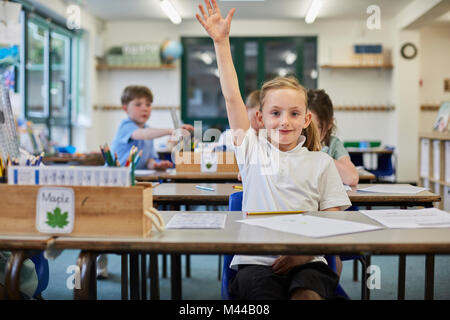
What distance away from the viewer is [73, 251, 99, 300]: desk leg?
1075mm

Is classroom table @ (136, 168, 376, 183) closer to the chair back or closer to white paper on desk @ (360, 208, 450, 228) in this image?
the chair back

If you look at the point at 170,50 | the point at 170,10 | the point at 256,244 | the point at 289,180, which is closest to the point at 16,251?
the point at 256,244

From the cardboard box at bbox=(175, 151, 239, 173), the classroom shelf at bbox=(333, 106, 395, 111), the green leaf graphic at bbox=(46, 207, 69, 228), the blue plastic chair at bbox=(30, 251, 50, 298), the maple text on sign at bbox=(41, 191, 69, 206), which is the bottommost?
the blue plastic chair at bbox=(30, 251, 50, 298)

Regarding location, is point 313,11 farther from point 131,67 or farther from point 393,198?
point 393,198

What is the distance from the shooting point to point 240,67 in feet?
27.0

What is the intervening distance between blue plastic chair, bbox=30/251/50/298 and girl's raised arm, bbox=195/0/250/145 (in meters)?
0.86

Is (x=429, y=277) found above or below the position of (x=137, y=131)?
below

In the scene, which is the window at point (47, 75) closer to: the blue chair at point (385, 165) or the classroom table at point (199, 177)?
the classroom table at point (199, 177)

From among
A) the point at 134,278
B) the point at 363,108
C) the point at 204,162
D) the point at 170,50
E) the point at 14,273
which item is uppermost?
the point at 170,50

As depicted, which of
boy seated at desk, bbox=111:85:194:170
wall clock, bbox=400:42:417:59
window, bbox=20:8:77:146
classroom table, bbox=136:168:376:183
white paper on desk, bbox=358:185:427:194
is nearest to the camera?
white paper on desk, bbox=358:185:427:194

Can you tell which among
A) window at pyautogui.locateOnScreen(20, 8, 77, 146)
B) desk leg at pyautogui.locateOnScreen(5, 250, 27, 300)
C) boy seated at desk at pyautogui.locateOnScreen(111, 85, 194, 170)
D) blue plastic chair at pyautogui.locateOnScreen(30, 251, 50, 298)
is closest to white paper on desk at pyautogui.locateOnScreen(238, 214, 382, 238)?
desk leg at pyautogui.locateOnScreen(5, 250, 27, 300)

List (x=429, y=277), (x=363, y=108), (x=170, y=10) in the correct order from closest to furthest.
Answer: (x=429, y=277)
(x=170, y=10)
(x=363, y=108)

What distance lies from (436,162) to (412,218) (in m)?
4.79

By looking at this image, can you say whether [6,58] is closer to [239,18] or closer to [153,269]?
[153,269]
